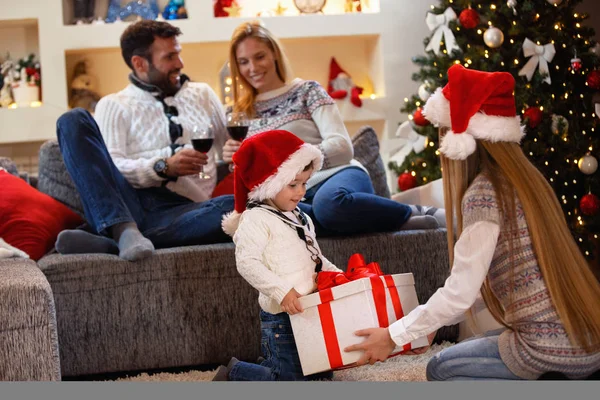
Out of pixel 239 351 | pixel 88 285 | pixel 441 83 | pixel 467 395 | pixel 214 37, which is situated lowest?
pixel 239 351

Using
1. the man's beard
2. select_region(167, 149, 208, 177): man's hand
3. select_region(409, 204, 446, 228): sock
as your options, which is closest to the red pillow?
select_region(167, 149, 208, 177): man's hand

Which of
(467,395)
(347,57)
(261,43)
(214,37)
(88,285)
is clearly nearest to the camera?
(467,395)

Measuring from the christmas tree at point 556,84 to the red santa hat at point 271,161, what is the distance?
7.09ft

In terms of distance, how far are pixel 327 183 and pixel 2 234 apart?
114 centimetres

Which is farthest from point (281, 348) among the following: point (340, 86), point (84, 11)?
point (84, 11)

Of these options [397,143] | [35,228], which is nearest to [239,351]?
[35,228]

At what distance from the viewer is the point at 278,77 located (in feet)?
9.95

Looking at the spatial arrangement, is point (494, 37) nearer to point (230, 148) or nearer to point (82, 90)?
point (230, 148)

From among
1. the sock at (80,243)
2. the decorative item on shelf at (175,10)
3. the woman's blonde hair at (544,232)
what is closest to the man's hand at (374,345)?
the woman's blonde hair at (544,232)

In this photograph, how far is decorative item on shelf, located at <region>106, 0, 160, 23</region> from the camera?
5.34m

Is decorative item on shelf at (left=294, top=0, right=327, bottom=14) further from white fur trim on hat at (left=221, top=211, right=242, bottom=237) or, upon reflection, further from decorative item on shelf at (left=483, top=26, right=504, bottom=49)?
white fur trim on hat at (left=221, top=211, right=242, bottom=237)

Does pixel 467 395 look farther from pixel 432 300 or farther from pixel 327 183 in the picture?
pixel 327 183

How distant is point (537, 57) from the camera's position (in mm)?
3934

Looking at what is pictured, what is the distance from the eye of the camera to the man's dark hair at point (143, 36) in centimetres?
309
